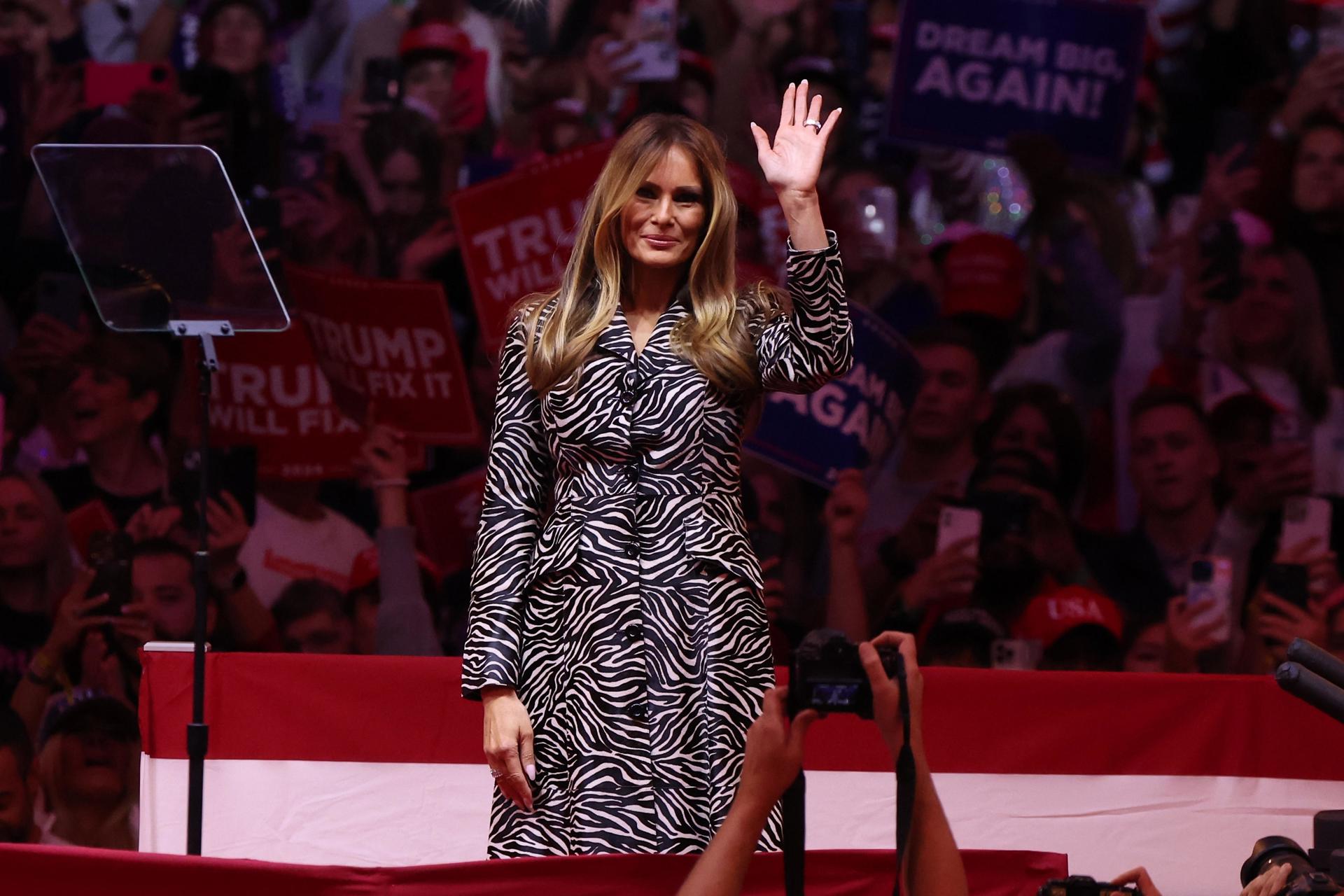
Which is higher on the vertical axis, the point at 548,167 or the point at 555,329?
the point at 548,167

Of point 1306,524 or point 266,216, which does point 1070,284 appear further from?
point 266,216

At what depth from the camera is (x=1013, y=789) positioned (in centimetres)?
309

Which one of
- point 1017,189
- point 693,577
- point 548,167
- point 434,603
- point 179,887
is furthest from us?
point 1017,189

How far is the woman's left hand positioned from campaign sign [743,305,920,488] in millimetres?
2591

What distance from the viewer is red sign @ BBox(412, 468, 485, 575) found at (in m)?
4.88

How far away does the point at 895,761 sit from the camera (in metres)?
1.25

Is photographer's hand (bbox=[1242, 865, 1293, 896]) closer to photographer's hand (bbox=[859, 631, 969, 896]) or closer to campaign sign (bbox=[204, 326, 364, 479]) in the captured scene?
photographer's hand (bbox=[859, 631, 969, 896])

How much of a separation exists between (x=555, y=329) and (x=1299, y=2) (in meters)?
4.27

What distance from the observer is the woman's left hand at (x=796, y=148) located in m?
1.93

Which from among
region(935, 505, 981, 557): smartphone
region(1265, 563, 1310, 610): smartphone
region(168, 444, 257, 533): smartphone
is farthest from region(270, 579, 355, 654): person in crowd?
region(1265, 563, 1310, 610): smartphone

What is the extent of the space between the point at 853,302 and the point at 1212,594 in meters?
1.27

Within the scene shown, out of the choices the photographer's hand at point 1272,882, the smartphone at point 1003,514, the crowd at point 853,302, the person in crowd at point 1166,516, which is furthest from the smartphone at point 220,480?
the photographer's hand at point 1272,882

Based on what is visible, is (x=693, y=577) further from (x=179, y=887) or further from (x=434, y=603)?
(x=434, y=603)

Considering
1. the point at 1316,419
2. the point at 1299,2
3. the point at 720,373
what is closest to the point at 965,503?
the point at 1316,419
